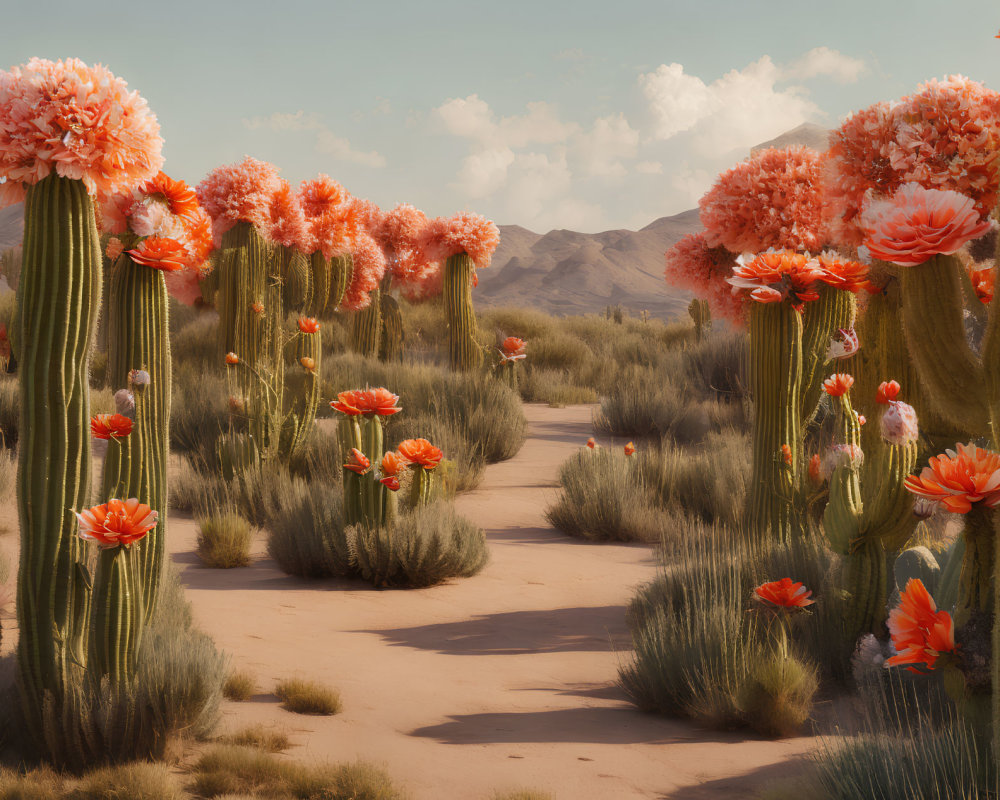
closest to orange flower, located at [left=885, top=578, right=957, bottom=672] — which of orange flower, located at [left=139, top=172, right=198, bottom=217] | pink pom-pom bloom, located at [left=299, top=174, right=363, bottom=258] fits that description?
orange flower, located at [left=139, top=172, right=198, bottom=217]

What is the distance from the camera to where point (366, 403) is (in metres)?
6.54

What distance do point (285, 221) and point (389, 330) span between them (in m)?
6.59

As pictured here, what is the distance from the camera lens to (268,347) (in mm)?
9844

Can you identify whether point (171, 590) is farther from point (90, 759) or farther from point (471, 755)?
point (471, 755)

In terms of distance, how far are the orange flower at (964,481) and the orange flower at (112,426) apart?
9.08 ft

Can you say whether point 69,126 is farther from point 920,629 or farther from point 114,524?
point 920,629

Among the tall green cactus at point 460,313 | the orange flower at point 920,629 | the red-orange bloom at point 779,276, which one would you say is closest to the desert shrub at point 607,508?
the red-orange bloom at point 779,276

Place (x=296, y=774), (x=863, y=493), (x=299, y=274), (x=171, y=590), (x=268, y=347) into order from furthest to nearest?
(x=299, y=274) → (x=268, y=347) → (x=171, y=590) → (x=863, y=493) → (x=296, y=774)

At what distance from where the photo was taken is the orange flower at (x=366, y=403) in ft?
21.3

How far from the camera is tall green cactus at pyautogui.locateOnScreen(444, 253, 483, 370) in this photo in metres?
13.7

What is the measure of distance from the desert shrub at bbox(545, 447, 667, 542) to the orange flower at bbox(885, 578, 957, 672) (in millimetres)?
4656

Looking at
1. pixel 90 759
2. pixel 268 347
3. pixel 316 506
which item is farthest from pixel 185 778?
pixel 268 347

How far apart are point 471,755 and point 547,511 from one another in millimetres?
4987

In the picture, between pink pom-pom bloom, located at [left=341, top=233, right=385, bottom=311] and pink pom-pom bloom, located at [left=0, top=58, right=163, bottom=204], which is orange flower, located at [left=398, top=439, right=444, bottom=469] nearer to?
pink pom-pom bloom, located at [left=0, top=58, right=163, bottom=204]
